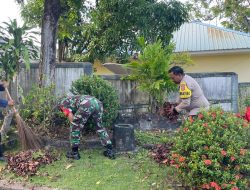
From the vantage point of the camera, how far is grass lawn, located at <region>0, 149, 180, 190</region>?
4961 mm

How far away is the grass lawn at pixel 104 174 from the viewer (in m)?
4.96

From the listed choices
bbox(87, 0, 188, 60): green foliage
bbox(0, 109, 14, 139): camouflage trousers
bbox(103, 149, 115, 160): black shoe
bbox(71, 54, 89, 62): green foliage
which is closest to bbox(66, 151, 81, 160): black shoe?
bbox(103, 149, 115, 160): black shoe

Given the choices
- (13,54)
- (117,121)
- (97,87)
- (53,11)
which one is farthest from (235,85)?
(13,54)

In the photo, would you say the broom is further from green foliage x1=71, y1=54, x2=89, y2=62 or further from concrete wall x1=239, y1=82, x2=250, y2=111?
green foliage x1=71, y1=54, x2=89, y2=62

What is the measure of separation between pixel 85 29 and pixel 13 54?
653cm

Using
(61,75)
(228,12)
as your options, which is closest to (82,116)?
(61,75)

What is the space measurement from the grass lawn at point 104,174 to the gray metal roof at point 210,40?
9.55m

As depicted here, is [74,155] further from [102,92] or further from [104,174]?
[102,92]

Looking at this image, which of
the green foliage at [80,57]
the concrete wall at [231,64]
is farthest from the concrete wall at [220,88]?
the green foliage at [80,57]

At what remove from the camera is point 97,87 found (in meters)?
6.82

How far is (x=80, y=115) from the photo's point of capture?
5801mm

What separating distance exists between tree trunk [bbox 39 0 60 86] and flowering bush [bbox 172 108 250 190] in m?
3.90

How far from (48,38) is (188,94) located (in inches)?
136

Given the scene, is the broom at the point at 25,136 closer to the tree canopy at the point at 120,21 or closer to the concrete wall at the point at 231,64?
the tree canopy at the point at 120,21
